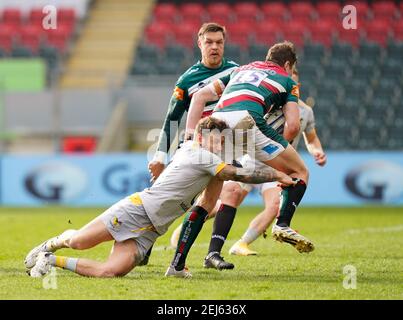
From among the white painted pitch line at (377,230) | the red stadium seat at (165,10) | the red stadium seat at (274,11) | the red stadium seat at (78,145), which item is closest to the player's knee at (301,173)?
the white painted pitch line at (377,230)

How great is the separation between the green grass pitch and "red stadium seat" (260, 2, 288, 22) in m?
12.7

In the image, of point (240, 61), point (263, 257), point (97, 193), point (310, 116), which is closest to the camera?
Answer: point (263, 257)

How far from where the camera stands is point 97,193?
20125mm

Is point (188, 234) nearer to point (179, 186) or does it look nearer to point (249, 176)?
point (179, 186)

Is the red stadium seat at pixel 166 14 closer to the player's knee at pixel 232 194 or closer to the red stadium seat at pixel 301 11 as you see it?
the red stadium seat at pixel 301 11

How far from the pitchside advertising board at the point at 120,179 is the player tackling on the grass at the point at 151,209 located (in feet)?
38.3

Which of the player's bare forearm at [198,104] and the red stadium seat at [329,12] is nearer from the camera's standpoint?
the player's bare forearm at [198,104]

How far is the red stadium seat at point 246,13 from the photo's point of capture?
88.6 ft

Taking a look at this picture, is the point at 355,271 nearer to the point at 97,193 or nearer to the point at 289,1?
the point at 97,193

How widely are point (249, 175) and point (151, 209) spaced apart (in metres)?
0.83

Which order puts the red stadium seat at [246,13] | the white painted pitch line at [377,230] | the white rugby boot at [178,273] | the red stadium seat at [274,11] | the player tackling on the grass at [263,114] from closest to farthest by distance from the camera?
the white rugby boot at [178,273]
the player tackling on the grass at [263,114]
the white painted pitch line at [377,230]
the red stadium seat at [274,11]
the red stadium seat at [246,13]

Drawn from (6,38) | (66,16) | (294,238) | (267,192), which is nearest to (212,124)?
(294,238)

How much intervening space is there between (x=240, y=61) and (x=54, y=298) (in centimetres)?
1718
